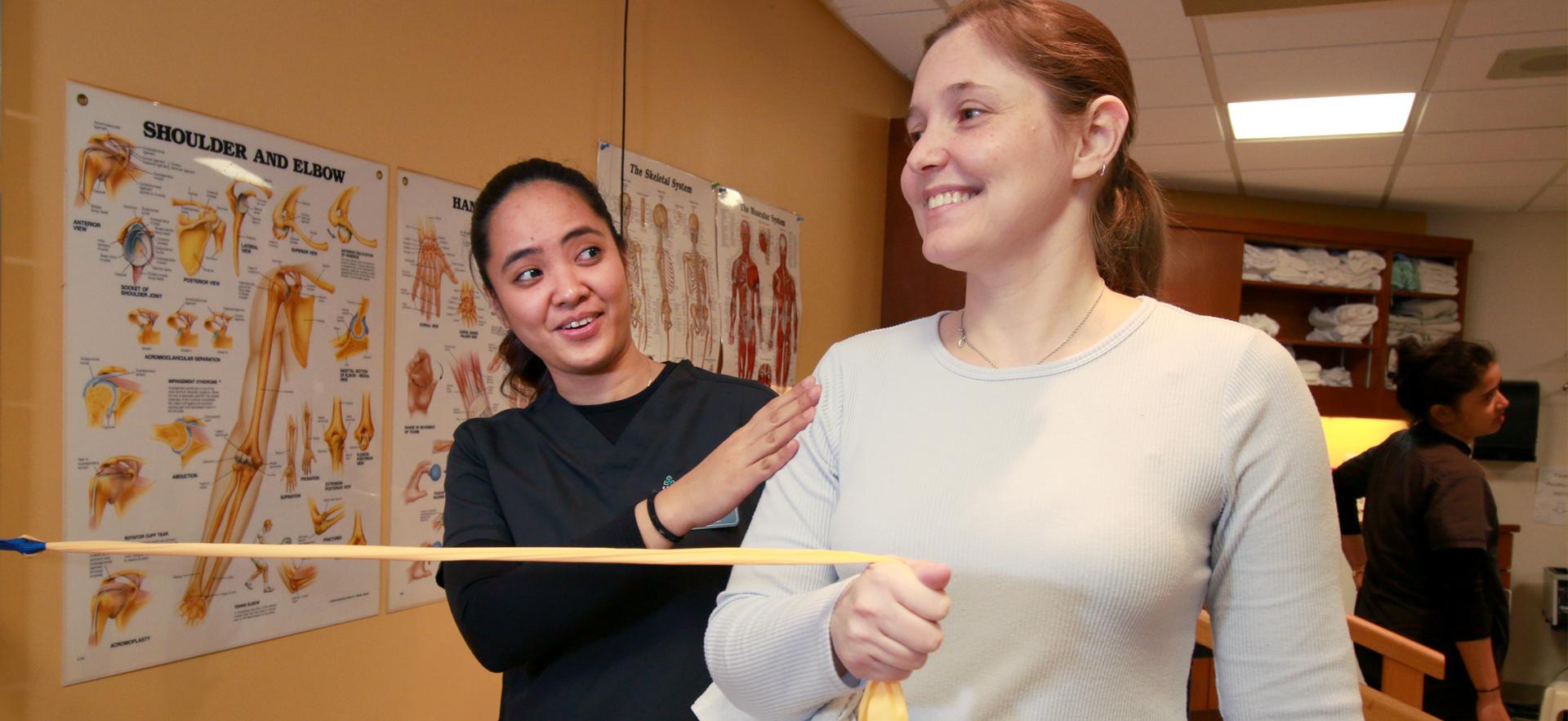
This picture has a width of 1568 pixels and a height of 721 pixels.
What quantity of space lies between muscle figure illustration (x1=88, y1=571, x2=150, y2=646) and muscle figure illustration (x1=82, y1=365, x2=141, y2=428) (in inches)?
9.8

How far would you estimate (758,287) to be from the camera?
3600mm

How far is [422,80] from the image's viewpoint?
2.18m

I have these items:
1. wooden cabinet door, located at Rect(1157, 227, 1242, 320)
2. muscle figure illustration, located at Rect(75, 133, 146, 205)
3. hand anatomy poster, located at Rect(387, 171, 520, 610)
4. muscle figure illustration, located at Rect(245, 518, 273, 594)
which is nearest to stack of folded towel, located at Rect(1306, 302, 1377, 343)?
wooden cabinet door, located at Rect(1157, 227, 1242, 320)

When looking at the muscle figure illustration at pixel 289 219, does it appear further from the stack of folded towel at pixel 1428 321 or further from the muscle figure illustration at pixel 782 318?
the stack of folded towel at pixel 1428 321

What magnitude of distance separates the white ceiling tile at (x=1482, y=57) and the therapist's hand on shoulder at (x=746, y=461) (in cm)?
386

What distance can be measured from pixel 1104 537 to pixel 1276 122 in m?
4.84

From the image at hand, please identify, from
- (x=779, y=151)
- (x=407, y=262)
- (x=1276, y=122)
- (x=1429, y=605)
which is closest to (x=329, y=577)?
(x=407, y=262)

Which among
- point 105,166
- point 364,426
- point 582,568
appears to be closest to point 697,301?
point 364,426

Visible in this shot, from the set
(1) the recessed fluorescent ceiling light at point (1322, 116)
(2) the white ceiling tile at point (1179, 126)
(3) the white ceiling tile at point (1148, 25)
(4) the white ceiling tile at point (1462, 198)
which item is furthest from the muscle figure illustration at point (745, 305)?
(4) the white ceiling tile at point (1462, 198)

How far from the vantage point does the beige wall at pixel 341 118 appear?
1.47 metres

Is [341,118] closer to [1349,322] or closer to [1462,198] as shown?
[1349,322]

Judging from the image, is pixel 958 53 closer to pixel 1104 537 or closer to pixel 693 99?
pixel 1104 537

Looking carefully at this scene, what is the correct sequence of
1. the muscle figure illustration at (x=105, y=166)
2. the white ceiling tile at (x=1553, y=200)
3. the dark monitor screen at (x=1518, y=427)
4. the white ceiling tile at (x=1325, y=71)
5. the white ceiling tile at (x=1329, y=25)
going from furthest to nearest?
1. the dark monitor screen at (x=1518, y=427)
2. the white ceiling tile at (x=1553, y=200)
3. the white ceiling tile at (x=1325, y=71)
4. the white ceiling tile at (x=1329, y=25)
5. the muscle figure illustration at (x=105, y=166)

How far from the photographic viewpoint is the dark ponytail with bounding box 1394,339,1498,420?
2963 mm
